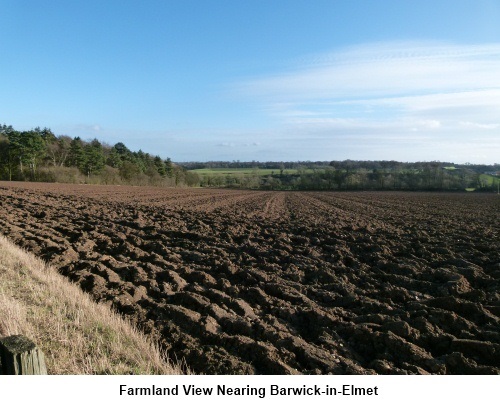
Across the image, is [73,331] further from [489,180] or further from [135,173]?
[489,180]

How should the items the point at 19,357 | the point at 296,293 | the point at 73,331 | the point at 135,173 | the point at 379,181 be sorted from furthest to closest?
the point at 379,181, the point at 135,173, the point at 296,293, the point at 73,331, the point at 19,357

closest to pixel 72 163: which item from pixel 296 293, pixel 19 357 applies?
pixel 296 293

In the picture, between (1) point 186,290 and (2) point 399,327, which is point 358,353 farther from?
(1) point 186,290

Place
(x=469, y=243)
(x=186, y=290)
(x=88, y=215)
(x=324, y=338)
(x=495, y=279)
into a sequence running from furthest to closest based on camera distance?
1. (x=88, y=215)
2. (x=469, y=243)
3. (x=495, y=279)
4. (x=186, y=290)
5. (x=324, y=338)

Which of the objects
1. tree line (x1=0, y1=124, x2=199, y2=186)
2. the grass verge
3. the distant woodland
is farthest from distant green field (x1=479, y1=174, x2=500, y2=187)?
the grass verge

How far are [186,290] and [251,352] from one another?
2684 millimetres

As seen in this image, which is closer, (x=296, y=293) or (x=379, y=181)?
(x=296, y=293)

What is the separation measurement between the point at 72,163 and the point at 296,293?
73475 mm

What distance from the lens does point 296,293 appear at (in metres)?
7.19

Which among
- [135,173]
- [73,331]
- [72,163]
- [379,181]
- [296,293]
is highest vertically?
[72,163]

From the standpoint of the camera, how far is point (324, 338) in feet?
17.6

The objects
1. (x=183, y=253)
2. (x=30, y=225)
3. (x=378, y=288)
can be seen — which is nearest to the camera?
(x=378, y=288)

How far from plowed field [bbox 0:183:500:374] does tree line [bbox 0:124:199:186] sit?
5590 cm

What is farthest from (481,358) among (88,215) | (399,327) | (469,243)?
(88,215)
